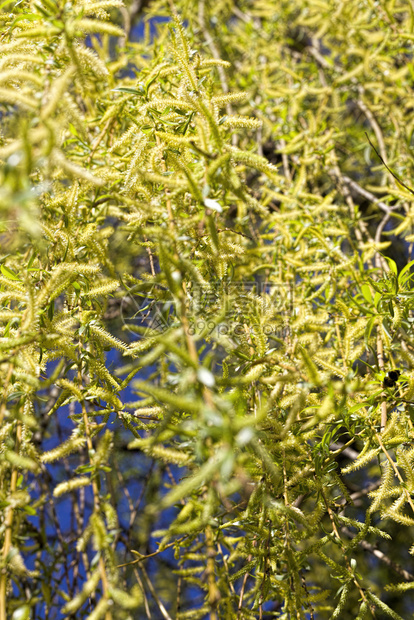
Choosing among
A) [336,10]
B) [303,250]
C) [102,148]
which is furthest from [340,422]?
[336,10]

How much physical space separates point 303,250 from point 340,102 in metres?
1.05

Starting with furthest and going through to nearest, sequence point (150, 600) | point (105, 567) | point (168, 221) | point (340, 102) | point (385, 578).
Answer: point (150, 600), point (385, 578), point (340, 102), point (168, 221), point (105, 567)

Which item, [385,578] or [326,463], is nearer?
[326,463]

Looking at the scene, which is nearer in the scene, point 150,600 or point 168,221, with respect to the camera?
point 168,221

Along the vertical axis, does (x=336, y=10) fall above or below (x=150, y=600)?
above

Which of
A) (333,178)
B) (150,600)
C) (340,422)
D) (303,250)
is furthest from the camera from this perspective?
(150,600)

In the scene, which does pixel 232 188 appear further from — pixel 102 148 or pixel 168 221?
pixel 102 148

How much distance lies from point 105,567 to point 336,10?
88.5 inches

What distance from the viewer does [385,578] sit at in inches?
86.8

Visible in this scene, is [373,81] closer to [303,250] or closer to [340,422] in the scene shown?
[303,250]

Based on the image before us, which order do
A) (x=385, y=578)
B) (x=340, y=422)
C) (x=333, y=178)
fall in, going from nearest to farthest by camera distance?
(x=340, y=422)
(x=333, y=178)
(x=385, y=578)

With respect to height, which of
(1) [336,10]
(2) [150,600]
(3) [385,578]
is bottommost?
(2) [150,600]

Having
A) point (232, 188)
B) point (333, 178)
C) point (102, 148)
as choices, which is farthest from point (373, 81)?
point (232, 188)

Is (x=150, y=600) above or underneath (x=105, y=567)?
underneath
